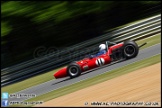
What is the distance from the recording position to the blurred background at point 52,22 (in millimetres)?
13867

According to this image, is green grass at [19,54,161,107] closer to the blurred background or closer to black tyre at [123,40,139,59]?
black tyre at [123,40,139,59]

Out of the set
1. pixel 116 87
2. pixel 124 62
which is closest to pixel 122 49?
pixel 124 62

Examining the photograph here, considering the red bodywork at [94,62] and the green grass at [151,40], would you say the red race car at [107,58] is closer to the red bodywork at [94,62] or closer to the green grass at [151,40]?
the red bodywork at [94,62]

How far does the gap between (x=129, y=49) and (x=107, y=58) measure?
25.3 inches

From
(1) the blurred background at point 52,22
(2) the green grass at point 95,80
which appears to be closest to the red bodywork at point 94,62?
(2) the green grass at point 95,80

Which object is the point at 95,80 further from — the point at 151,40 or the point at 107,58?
the point at 151,40

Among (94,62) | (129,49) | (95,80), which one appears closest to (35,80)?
(94,62)

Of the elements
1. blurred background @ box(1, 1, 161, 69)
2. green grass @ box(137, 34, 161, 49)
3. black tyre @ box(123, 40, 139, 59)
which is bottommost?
black tyre @ box(123, 40, 139, 59)

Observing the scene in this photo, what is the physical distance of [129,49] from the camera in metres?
10.3

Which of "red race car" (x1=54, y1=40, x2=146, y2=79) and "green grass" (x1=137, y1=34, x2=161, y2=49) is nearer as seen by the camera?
"red race car" (x1=54, y1=40, x2=146, y2=79)

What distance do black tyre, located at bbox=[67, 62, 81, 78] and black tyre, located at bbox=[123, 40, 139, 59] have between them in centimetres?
138

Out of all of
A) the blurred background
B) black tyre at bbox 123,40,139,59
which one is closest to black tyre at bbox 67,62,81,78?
black tyre at bbox 123,40,139,59

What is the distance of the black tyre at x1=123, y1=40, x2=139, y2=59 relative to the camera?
10248 mm

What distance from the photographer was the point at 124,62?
34.7 ft
